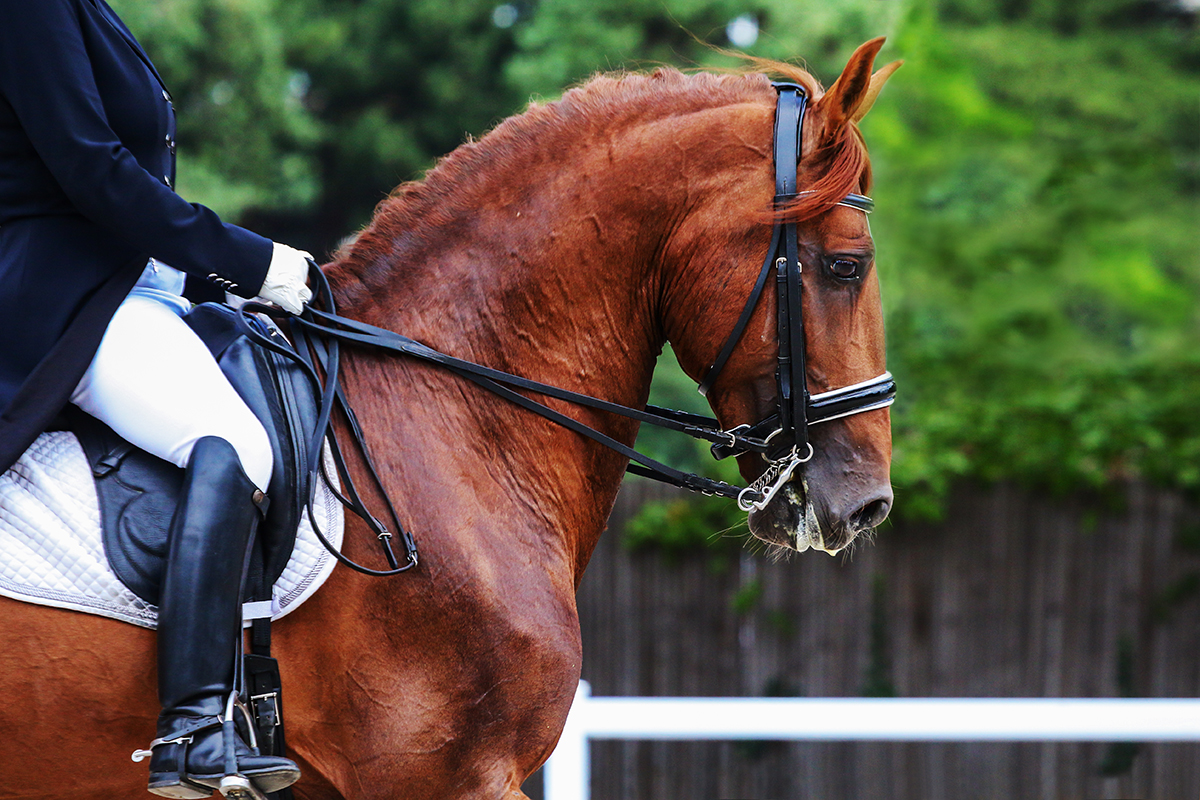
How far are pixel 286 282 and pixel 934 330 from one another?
10.7 meters

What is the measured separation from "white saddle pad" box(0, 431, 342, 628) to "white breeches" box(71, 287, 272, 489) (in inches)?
5.2

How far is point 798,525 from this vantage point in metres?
2.57

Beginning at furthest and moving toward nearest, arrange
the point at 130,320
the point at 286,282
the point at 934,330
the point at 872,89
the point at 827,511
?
the point at 934,330 → the point at 872,89 → the point at 827,511 → the point at 286,282 → the point at 130,320

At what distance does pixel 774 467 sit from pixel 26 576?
1694 millimetres

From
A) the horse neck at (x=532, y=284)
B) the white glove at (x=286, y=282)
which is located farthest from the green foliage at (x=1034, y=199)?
the white glove at (x=286, y=282)

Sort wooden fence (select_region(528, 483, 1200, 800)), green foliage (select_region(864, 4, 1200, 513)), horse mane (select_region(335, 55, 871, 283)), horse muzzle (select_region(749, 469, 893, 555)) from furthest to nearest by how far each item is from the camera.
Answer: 1. green foliage (select_region(864, 4, 1200, 513))
2. wooden fence (select_region(528, 483, 1200, 800))
3. horse mane (select_region(335, 55, 871, 283))
4. horse muzzle (select_region(749, 469, 893, 555))

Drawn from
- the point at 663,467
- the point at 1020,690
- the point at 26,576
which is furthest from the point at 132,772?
the point at 1020,690

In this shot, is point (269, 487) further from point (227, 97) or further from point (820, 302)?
point (227, 97)

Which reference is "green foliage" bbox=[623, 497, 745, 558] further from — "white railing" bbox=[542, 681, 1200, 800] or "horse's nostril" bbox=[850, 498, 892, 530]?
"horse's nostril" bbox=[850, 498, 892, 530]

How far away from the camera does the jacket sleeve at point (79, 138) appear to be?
219 cm

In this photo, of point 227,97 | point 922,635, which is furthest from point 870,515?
point 227,97

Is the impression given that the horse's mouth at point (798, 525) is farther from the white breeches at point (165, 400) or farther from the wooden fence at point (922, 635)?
the wooden fence at point (922, 635)

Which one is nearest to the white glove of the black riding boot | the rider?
the rider

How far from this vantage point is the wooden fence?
7059 millimetres
